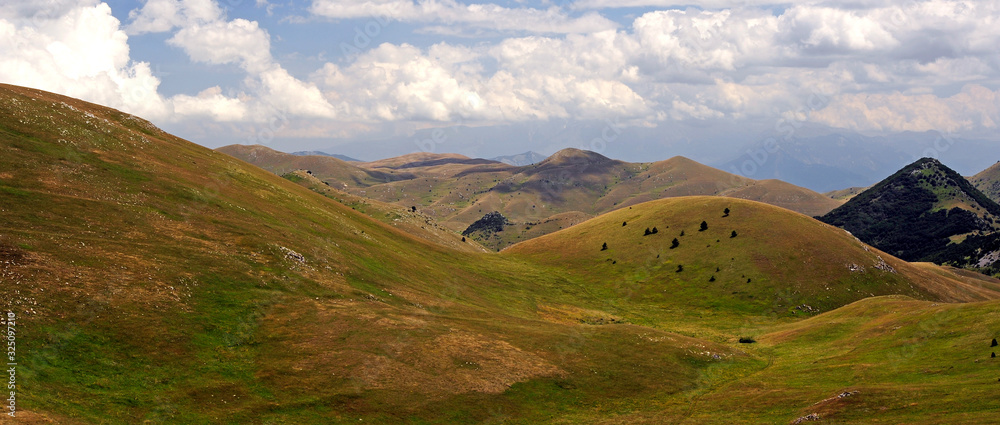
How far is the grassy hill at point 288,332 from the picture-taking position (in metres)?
39.6

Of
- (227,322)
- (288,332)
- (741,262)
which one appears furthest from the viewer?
(741,262)

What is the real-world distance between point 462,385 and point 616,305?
229 feet

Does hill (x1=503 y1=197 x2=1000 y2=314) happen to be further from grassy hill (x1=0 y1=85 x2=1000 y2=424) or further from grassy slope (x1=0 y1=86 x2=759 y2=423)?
grassy slope (x1=0 y1=86 x2=759 y2=423)

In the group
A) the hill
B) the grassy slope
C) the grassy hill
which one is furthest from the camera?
the hill

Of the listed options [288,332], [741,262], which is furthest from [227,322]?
[741,262]

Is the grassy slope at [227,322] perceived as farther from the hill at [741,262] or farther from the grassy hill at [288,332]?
the hill at [741,262]

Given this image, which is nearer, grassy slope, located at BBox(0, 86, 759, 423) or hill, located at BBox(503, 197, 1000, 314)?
grassy slope, located at BBox(0, 86, 759, 423)

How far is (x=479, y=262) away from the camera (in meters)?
121

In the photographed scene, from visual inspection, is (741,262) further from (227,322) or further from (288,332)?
(227,322)

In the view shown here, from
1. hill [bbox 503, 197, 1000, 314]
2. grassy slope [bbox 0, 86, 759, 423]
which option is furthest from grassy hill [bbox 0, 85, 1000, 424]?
hill [bbox 503, 197, 1000, 314]

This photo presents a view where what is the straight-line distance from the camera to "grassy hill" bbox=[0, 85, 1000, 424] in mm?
39594

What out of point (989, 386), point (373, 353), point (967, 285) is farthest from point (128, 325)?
point (967, 285)

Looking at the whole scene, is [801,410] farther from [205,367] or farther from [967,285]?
[967,285]

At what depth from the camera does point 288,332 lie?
5094cm
